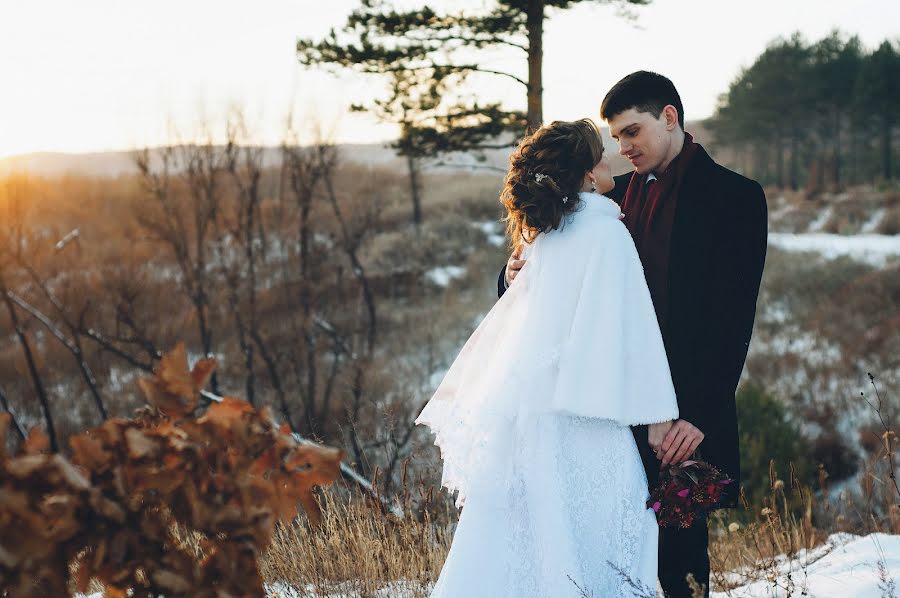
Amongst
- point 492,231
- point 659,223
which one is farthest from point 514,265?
point 492,231

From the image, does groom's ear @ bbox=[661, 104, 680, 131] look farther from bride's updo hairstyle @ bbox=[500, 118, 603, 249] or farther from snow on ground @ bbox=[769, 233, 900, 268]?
snow on ground @ bbox=[769, 233, 900, 268]

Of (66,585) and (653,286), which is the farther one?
(653,286)

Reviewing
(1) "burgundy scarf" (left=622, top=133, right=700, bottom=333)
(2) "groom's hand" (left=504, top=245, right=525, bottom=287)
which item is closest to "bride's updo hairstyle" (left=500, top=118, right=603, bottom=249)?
(2) "groom's hand" (left=504, top=245, right=525, bottom=287)

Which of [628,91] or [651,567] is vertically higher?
[628,91]

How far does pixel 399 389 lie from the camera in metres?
14.9

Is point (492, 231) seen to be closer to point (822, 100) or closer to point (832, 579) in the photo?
point (822, 100)

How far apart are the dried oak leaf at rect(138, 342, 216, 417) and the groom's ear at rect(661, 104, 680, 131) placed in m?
2.02

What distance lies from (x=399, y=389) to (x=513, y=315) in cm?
1244

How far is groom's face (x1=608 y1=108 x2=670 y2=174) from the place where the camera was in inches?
107

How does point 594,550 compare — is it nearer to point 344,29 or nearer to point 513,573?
point 513,573

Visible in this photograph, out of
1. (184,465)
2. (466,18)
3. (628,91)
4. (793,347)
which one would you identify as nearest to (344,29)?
(466,18)

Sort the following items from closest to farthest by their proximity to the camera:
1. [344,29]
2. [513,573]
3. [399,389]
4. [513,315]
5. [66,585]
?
1. [66,585]
2. [513,573]
3. [513,315]
4. [344,29]
5. [399,389]

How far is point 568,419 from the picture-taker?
243 cm

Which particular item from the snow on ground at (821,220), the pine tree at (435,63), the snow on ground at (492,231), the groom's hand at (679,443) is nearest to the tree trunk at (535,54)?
the pine tree at (435,63)
